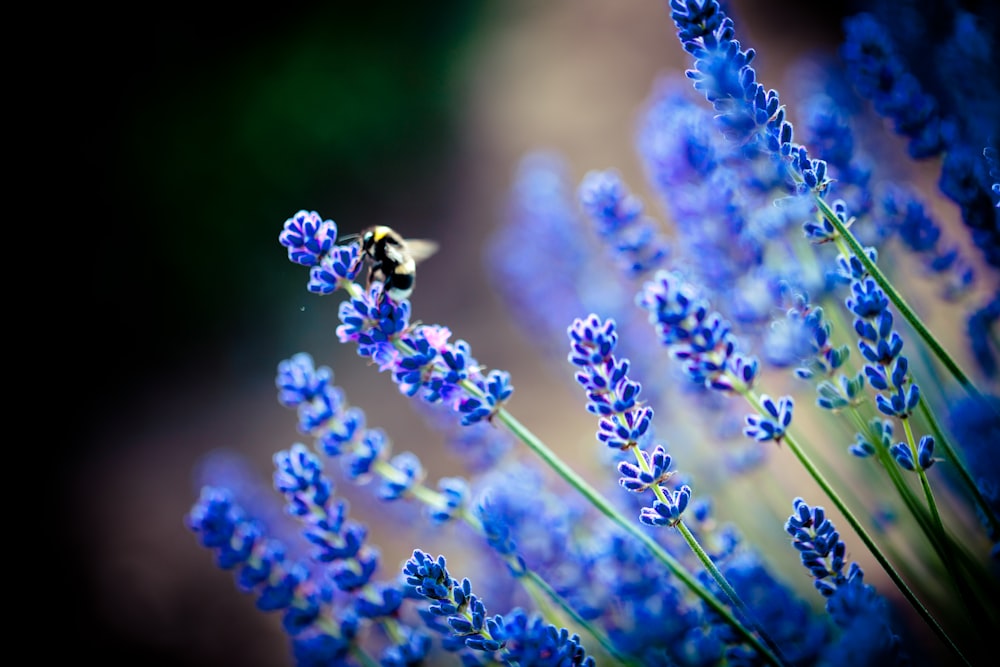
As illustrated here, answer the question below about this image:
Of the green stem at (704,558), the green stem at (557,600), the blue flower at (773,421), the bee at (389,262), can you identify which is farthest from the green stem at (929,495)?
the bee at (389,262)

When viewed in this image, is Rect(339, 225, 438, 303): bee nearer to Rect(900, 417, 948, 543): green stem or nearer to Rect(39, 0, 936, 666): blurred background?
Rect(900, 417, 948, 543): green stem

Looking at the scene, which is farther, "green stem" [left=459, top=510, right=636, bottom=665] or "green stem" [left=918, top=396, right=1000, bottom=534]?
"green stem" [left=459, top=510, right=636, bottom=665]

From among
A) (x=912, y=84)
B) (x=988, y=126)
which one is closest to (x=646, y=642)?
(x=988, y=126)

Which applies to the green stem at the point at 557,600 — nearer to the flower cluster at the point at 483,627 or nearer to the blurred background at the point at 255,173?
the flower cluster at the point at 483,627

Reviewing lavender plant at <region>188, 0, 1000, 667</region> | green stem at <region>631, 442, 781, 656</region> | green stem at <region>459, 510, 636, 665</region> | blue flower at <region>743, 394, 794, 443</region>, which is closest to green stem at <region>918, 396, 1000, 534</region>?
lavender plant at <region>188, 0, 1000, 667</region>

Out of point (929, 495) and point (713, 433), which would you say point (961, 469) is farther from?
point (713, 433)

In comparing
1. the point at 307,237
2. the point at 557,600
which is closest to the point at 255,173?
the point at 307,237

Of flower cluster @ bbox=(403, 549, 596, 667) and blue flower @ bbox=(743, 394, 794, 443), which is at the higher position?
blue flower @ bbox=(743, 394, 794, 443)
